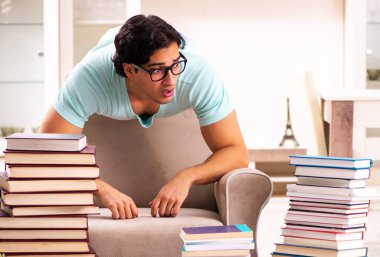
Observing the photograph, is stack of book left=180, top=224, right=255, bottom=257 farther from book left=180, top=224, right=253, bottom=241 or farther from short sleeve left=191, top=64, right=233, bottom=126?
short sleeve left=191, top=64, right=233, bottom=126

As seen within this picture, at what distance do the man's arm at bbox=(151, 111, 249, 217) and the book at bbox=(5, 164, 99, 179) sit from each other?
454 mm

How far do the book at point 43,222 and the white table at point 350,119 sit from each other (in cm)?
239

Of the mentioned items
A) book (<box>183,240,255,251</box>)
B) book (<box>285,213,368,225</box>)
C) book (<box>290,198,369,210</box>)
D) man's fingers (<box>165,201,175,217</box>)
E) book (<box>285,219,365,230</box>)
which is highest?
book (<box>290,198,369,210</box>)

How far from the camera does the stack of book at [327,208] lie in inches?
107

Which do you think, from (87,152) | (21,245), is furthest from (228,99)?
(21,245)

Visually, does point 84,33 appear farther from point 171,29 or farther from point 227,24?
point 171,29

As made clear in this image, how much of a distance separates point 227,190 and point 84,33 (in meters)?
2.85

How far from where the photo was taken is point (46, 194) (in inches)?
99.4

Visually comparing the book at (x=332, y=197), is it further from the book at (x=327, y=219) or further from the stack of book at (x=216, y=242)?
the stack of book at (x=216, y=242)

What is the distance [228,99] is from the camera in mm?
3141

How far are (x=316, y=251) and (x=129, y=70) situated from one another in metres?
0.90

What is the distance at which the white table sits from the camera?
4.65 metres

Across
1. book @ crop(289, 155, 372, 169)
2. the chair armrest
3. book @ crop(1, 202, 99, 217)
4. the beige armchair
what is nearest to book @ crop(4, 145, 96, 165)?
book @ crop(1, 202, 99, 217)

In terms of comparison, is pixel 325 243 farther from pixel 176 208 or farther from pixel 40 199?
pixel 40 199
